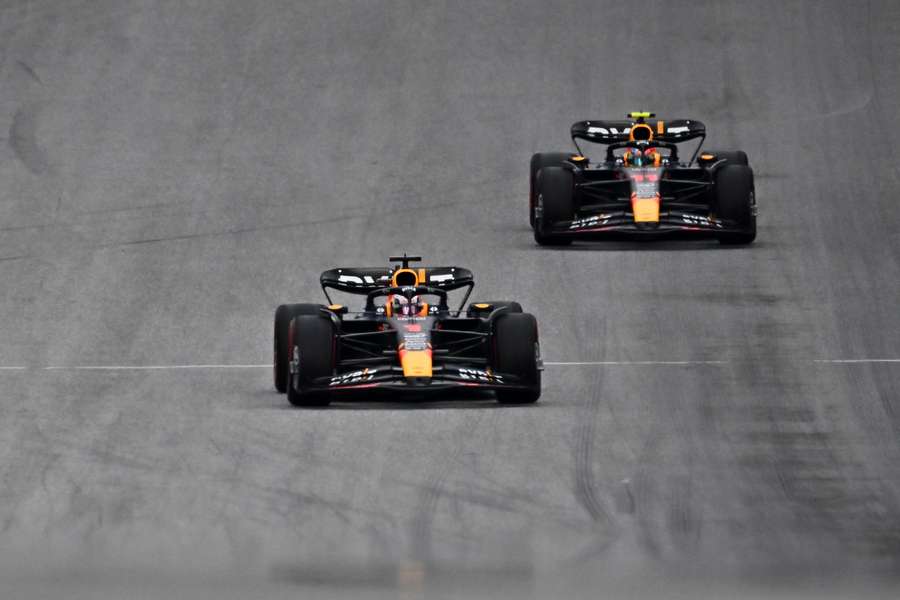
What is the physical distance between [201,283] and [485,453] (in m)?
8.19

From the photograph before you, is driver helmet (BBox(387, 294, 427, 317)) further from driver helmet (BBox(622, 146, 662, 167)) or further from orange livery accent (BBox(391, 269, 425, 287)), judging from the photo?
driver helmet (BBox(622, 146, 662, 167))

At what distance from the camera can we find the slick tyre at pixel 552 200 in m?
23.4

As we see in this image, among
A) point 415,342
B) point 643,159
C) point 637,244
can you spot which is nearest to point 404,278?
point 415,342

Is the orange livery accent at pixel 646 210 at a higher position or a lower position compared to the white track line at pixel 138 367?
higher

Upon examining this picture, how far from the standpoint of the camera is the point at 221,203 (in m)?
26.4

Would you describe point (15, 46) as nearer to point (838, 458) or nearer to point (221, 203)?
point (221, 203)

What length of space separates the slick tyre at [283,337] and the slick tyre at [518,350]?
1.75m

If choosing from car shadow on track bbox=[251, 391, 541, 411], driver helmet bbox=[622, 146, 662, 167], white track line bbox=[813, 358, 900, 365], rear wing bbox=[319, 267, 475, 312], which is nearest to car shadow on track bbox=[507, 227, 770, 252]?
driver helmet bbox=[622, 146, 662, 167]

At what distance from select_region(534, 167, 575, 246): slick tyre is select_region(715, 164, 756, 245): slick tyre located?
1.67m

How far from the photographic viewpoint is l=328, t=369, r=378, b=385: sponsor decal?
630 inches

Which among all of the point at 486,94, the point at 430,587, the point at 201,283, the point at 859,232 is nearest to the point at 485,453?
the point at 430,587

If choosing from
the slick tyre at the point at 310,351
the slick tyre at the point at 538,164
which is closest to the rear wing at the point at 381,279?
the slick tyre at the point at 310,351

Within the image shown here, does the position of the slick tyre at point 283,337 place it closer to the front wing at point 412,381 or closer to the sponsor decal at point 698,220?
the front wing at point 412,381

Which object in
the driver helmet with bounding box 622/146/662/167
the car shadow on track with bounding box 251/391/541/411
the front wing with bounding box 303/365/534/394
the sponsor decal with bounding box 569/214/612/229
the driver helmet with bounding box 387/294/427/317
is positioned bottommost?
the car shadow on track with bounding box 251/391/541/411
